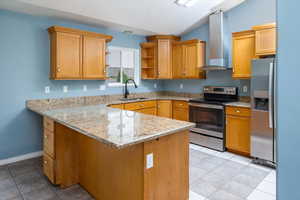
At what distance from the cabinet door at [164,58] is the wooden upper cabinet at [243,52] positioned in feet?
5.66

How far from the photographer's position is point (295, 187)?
25.4 inches

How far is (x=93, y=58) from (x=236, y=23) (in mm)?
3120

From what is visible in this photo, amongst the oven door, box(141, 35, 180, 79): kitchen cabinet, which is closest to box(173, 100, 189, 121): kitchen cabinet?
the oven door

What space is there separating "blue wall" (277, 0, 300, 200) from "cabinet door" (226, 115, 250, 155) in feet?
10.2

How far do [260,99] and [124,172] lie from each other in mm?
2544

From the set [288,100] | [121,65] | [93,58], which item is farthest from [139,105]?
[288,100]

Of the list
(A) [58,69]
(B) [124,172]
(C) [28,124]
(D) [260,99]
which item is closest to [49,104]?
(C) [28,124]

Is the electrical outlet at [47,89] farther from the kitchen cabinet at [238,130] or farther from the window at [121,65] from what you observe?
the kitchen cabinet at [238,130]

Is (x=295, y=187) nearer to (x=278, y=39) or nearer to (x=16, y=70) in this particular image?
(x=278, y=39)

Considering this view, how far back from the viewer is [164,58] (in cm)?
508

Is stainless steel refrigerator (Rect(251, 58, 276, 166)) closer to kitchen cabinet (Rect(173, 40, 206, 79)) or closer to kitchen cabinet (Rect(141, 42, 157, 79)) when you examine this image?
kitchen cabinet (Rect(173, 40, 206, 79))

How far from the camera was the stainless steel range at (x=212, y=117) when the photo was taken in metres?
A: 3.84

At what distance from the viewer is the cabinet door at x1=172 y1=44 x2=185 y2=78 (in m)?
4.97

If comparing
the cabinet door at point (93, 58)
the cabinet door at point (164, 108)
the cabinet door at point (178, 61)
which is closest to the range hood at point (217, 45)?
the cabinet door at point (178, 61)
